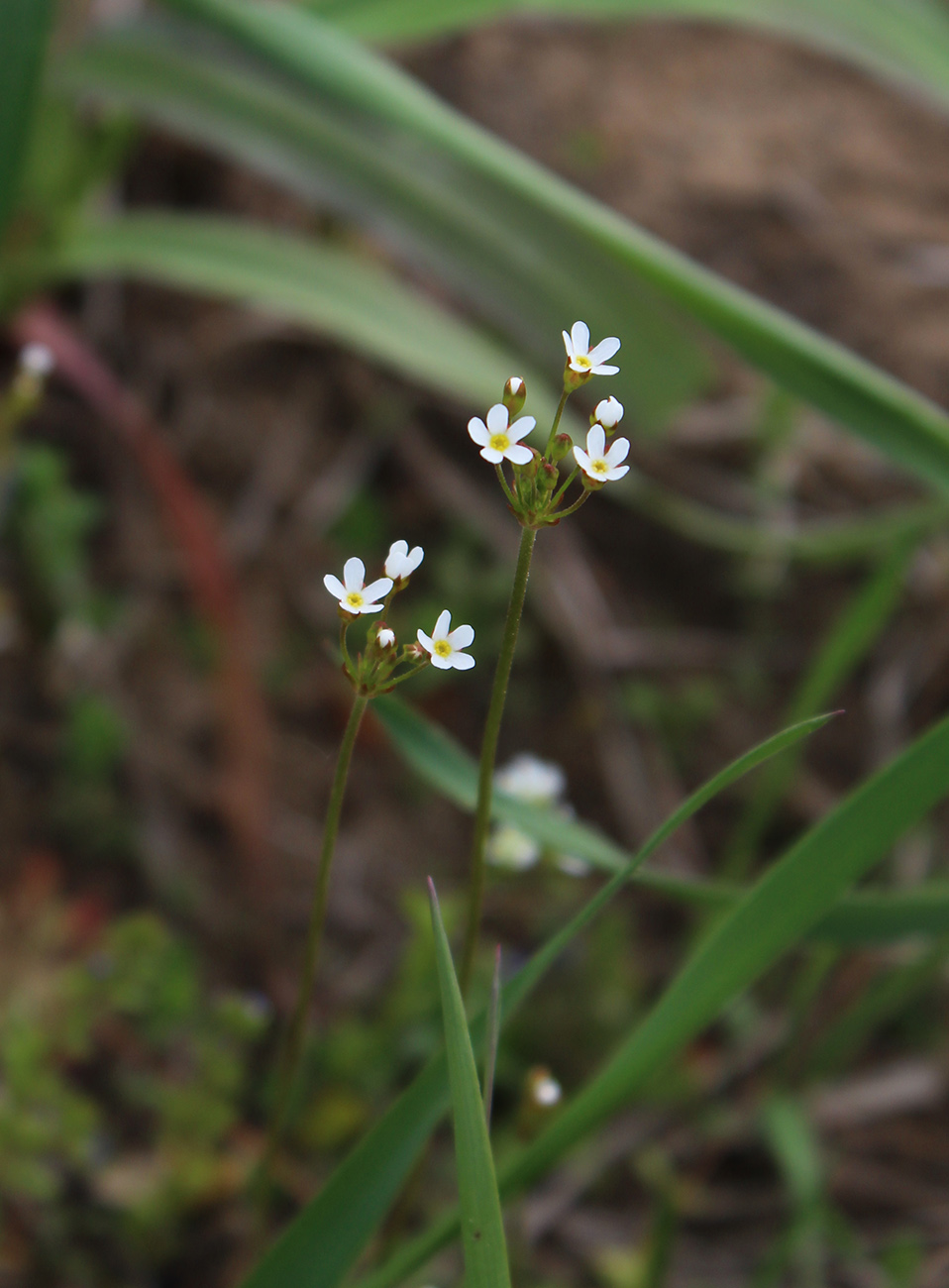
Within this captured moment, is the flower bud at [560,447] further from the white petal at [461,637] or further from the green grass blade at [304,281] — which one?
the green grass blade at [304,281]

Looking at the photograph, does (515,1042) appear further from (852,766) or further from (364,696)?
(364,696)

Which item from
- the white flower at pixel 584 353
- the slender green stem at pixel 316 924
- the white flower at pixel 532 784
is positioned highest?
the white flower at pixel 532 784

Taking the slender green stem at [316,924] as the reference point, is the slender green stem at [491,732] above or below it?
above

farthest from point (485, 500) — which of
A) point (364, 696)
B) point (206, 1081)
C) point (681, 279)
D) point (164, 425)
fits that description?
point (364, 696)

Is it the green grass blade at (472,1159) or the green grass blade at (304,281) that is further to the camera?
the green grass blade at (304,281)

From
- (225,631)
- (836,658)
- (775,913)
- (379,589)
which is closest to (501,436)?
(379,589)

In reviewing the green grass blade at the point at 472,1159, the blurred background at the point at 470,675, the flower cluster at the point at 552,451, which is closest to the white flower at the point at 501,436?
the flower cluster at the point at 552,451
